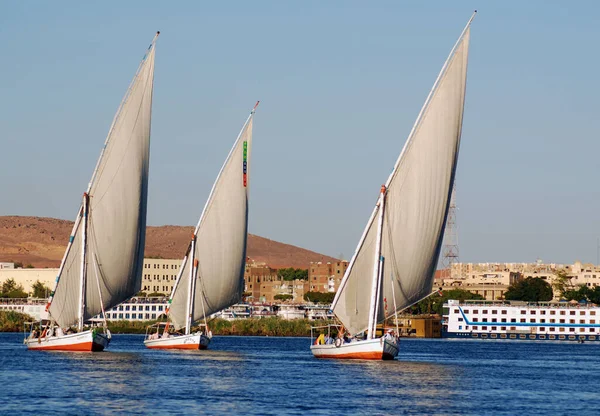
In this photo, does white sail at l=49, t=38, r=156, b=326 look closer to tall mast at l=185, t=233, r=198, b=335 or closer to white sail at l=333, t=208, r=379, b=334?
tall mast at l=185, t=233, r=198, b=335

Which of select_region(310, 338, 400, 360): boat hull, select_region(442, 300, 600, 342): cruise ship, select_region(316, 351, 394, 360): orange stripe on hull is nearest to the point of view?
select_region(310, 338, 400, 360): boat hull

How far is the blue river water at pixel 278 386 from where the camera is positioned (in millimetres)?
48188

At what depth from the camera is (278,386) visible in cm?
5791

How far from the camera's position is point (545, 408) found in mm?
50688

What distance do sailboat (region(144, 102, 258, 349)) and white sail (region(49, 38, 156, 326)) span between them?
450 inches

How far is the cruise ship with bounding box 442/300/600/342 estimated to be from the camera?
16550 centimetres

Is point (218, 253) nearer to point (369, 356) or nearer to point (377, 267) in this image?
point (369, 356)

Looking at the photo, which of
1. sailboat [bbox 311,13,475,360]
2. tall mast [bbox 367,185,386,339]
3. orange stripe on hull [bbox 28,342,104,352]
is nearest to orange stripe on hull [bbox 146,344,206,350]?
orange stripe on hull [bbox 28,342,104,352]

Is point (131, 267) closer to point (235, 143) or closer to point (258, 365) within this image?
point (258, 365)

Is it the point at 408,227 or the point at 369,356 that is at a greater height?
the point at 408,227

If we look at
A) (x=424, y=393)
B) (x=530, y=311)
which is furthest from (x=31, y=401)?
(x=530, y=311)

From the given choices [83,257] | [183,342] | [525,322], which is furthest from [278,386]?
[525,322]

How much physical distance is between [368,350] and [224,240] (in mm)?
20879

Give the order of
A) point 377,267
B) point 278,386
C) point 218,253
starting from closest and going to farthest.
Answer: point 278,386
point 377,267
point 218,253
